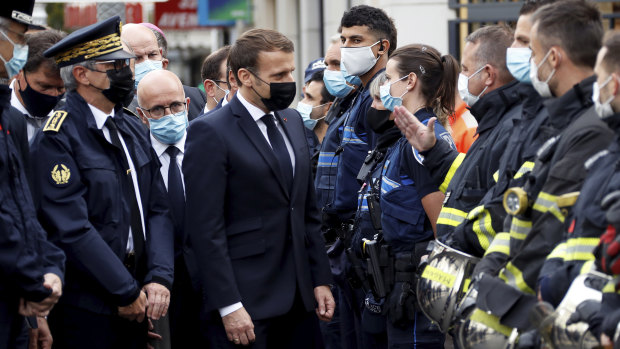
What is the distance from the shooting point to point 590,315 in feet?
10.9

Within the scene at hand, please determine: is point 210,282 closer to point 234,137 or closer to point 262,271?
point 262,271

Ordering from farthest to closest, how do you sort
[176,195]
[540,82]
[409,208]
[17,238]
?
[176,195], [409,208], [17,238], [540,82]

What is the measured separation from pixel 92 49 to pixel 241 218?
1.20 m

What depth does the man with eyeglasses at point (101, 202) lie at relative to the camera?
484 centimetres

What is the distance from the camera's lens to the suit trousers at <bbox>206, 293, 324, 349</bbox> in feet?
16.4

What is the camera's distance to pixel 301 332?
5.18 metres

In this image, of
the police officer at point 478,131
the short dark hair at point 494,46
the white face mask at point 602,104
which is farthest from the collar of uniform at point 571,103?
the short dark hair at point 494,46

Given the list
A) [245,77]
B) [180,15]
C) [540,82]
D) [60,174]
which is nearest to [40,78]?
[60,174]

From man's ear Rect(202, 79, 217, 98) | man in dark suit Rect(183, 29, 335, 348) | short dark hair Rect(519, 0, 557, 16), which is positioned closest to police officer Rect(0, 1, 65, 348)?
man in dark suit Rect(183, 29, 335, 348)

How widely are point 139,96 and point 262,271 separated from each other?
5.60ft

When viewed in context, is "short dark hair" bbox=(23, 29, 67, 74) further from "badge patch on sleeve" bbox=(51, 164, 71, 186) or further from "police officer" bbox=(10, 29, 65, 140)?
"badge patch on sleeve" bbox=(51, 164, 71, 186)

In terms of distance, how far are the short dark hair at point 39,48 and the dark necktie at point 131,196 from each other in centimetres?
53

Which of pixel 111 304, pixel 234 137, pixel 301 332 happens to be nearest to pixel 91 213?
pixel 111 304

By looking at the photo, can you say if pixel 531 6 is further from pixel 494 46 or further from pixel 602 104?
pixel 602 104
